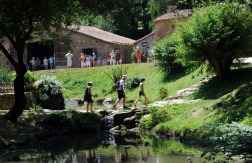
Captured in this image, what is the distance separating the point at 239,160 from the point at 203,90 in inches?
781

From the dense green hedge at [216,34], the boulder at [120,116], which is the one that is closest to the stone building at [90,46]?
the dense green hedge at [216,34]

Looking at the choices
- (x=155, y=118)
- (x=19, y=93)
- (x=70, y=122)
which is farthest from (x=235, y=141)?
(x=70, y=122)

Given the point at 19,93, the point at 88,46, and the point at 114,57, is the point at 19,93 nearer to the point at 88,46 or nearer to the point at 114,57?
the point at 114,57

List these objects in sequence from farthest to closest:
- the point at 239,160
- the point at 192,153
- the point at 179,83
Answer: the point at 179,83, the point at 192,153, the point at 239,160

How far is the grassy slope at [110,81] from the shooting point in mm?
45156

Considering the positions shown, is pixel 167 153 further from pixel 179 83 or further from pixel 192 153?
pixel 179 83

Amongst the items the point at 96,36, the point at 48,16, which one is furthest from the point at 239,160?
the point at 96,36

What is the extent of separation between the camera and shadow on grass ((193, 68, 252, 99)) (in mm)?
36091

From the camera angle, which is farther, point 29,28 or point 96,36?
point 96,36

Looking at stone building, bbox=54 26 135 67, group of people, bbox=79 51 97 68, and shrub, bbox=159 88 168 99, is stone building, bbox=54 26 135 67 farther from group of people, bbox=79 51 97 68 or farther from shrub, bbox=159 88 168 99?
shrub, bbox=159 88 168 99

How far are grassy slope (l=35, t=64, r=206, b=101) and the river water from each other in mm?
13128

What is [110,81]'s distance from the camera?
54.8 meters

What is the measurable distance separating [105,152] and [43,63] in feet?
153

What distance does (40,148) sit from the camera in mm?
28562
